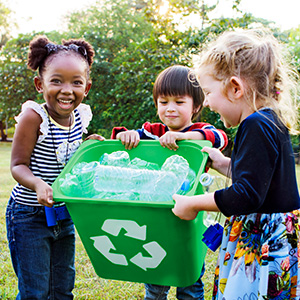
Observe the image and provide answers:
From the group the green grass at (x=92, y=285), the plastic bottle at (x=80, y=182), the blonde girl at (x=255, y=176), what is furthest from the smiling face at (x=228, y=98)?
the green grass at (x=92, y=285)

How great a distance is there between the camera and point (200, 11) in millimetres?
6902

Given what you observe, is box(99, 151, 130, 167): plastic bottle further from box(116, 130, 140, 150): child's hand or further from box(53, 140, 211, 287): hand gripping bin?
box(53, 140, 211, 287): hand gripping bin

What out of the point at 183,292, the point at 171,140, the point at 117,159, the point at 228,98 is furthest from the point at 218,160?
the point at 183,292

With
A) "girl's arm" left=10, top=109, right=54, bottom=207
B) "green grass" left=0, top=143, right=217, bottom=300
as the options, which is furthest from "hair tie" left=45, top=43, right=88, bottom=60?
"green grass" left=0, top=143, right=217, bottom=300

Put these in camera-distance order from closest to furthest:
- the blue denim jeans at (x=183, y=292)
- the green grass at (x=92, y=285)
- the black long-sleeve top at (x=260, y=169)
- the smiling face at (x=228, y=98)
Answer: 1. the black long-sleeve top at (x=260, y=169)
2. the smiling face at (x=228, y=98)
3. the blue denim jeans at (x=183, y=292)
4. the green grass at (x=92, y=285)

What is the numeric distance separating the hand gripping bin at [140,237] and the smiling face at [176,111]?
287 millimetres

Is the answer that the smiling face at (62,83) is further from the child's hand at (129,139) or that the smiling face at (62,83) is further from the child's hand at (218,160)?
the child's hand at (218,160)

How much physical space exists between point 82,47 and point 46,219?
2.96 feet

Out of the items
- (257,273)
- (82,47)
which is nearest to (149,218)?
(257,273)

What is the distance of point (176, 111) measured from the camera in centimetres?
186

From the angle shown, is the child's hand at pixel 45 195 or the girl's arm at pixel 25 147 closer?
the child's hand at pixel 45 195

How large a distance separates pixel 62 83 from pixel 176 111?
0.62 metres

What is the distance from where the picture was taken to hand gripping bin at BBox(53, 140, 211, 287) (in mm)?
1312

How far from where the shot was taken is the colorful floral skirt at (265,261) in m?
1.22
